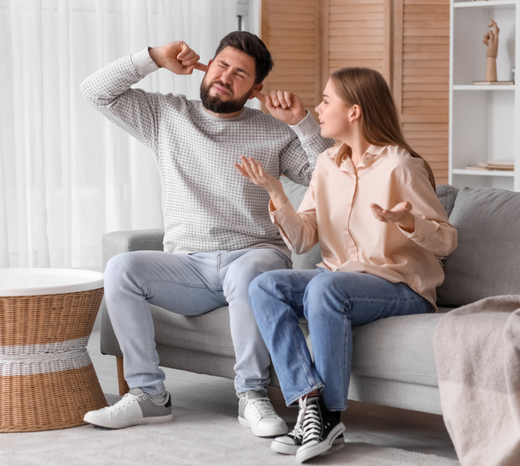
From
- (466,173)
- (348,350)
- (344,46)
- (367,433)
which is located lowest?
(367,433)

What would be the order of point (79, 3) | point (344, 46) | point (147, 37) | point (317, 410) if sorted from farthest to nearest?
point (344, 46) < point (147, 37) < point (79, 3) < point (317, 410)

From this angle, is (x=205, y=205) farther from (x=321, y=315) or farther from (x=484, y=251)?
(x=484, y=251)

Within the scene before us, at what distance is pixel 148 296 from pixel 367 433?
2.49 feet

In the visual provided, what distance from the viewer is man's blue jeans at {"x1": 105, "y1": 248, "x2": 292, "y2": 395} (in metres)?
2.29

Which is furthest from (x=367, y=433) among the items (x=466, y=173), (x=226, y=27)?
(x=226, y=27)

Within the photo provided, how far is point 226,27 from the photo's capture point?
4.46 metres

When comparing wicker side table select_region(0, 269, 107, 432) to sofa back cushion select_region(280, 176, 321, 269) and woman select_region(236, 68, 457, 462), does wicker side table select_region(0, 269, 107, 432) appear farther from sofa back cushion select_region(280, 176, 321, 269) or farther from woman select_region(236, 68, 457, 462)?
sofa back cushion select_region(280, 176, 321, 269)

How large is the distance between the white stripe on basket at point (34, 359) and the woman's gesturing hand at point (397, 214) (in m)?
0.99

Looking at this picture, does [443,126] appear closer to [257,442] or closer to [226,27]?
[226,27]

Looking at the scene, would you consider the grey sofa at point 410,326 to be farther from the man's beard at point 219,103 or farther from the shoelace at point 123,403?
the man's beard at point 219,103

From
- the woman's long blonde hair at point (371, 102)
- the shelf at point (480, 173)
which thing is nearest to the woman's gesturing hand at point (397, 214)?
the woman's long blonde hair at point (371, 102)

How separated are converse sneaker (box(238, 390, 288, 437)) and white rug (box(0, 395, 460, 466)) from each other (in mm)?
27

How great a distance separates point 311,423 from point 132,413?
0.58 meters

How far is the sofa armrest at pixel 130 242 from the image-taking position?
2.78 m
